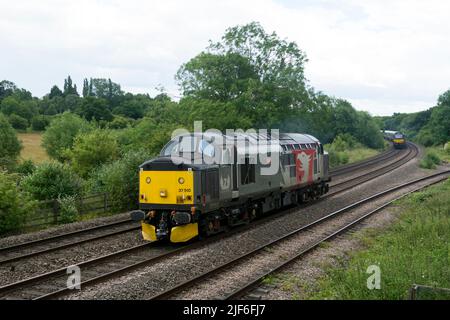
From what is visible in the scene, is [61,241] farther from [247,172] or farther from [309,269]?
[309,269]

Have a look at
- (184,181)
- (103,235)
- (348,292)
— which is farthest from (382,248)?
(103,235)

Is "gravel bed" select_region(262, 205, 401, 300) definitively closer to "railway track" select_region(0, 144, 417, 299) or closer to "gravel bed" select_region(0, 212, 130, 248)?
"railway track" select_region(0, 144, 417, 299)

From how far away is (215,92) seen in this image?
38.6m

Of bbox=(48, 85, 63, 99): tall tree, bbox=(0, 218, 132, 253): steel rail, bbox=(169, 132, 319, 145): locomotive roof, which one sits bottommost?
bbox=(0, 218, 132, 253): steel rail

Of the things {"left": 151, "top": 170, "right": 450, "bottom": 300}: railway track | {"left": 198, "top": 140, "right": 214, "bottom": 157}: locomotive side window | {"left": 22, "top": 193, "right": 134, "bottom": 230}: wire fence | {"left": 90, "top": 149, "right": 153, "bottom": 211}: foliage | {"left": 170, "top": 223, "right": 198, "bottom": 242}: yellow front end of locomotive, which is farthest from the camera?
{"left": 90, "top": 149, "right": 153, "bottom": 211}: foliage

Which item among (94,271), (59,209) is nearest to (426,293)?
(94,271)

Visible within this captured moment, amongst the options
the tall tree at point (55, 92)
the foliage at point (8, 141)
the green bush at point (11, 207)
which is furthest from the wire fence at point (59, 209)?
the tall tree at point (55, 92)

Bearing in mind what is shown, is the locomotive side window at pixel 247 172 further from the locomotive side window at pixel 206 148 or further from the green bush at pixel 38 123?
the green bush at pixel 38 123

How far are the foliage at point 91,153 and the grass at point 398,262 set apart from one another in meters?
16.9

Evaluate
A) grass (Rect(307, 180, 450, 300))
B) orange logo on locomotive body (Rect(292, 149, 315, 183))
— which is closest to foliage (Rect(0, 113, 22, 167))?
orange logo on locomotive body (Rect(292, 149, 315, 183))

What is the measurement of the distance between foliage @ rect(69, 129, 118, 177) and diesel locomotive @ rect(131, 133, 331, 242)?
1215cm

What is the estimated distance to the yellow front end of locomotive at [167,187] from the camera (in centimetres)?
1376

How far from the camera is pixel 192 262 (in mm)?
12305

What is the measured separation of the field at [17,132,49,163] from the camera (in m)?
59.0
